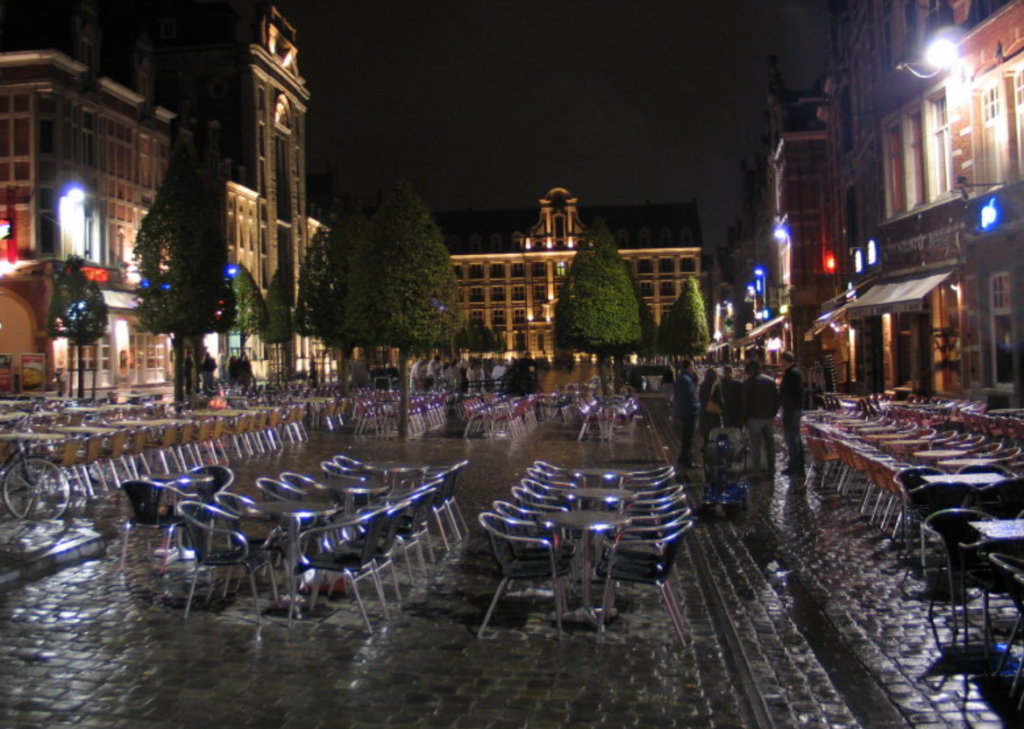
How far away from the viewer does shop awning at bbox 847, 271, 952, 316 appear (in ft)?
67.1

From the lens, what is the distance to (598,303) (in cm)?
2900

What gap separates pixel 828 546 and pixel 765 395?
5.25 m

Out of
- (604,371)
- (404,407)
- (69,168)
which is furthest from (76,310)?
(604,371)

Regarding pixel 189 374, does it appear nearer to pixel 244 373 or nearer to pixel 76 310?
pixel 76 310

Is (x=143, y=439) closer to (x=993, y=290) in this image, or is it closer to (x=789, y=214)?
(x=993, y=290)

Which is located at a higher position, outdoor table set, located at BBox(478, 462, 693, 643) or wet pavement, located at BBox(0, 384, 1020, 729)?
outdoor table set, located at BBox(478, 462, 693, 643)

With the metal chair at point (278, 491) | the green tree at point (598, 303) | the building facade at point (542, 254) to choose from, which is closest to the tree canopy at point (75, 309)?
the green tree at point (598, 303)

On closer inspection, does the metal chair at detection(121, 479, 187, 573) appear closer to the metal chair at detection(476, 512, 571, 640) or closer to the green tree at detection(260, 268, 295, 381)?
the metal chair at detection(476, 512, 571, 640)

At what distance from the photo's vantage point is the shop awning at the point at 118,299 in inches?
1704

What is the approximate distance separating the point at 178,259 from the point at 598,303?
11423 mm

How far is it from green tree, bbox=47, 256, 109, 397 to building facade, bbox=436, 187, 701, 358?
286 ft

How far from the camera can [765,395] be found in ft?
48.4

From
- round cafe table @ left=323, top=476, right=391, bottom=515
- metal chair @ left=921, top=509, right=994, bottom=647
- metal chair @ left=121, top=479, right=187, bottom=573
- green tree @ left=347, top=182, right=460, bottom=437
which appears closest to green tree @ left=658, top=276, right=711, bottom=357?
green tree @ left=347, top=182, right=460, bottom=437

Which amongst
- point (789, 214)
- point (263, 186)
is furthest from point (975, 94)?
point (263, 186)
